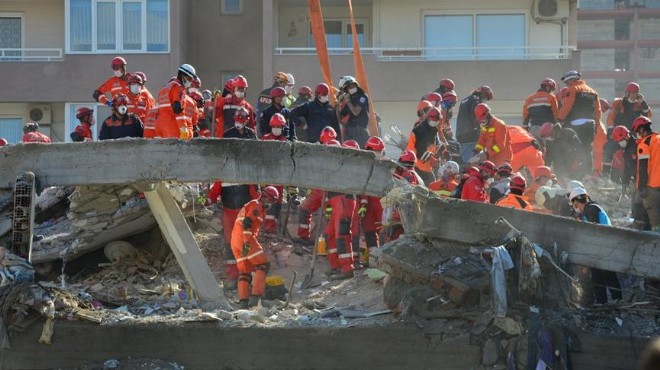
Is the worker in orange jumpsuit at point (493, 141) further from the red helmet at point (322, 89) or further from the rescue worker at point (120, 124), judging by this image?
the rescue worker at point (120, 124)

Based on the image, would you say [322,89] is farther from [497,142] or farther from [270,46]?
[270,46]

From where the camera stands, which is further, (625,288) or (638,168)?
(638,168)

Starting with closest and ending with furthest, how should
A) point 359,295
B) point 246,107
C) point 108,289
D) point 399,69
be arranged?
1. point 359,295
2. point 108,289
3. point 246,107
4. point 399,69

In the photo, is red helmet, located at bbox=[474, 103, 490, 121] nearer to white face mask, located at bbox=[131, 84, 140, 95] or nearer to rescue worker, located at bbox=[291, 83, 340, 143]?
rescue worker, located at bbox=[291, 83, 340, 143]

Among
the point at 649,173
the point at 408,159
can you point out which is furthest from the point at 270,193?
the point at 649,173

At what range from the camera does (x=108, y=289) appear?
16641mm

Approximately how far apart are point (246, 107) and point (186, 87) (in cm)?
125

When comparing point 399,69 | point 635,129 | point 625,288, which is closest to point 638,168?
point 635,129

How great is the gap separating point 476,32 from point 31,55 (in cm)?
1151

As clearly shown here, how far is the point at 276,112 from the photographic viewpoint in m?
18.2

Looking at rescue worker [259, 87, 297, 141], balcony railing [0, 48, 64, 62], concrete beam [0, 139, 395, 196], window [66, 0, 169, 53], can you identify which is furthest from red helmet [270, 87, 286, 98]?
balcony railing [0, 48, 64, 62]

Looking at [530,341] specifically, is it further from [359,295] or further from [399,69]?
[399,69]

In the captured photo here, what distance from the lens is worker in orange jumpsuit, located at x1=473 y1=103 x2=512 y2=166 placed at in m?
18.9

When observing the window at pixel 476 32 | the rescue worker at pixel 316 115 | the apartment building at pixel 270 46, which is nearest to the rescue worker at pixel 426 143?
the rescue worker at pixel 316 115
